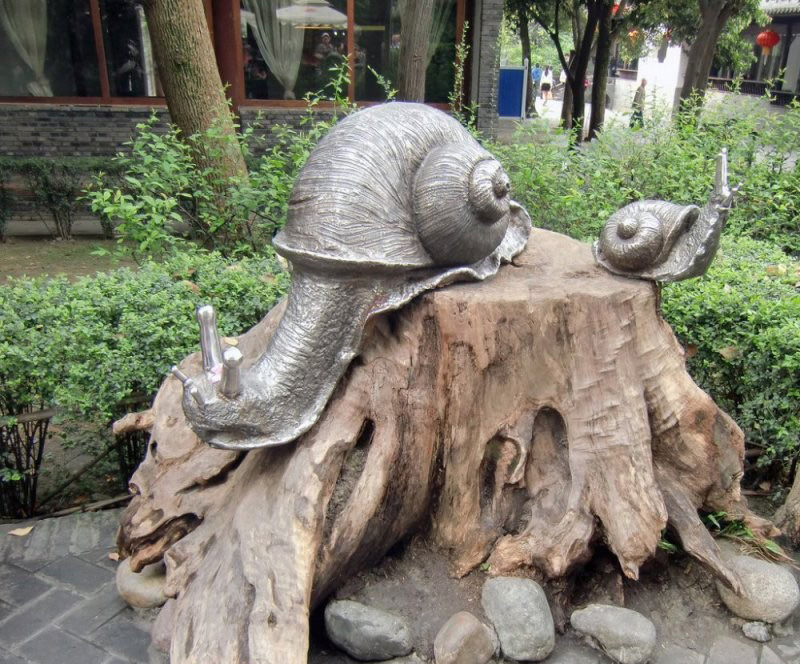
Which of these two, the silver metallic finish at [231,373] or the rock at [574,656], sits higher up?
the silver metallic finish at [231,373]

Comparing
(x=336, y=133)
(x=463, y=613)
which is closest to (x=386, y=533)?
(x=463, y=613)

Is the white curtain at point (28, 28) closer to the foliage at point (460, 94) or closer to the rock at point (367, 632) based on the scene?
the foliage at point (460, 94)

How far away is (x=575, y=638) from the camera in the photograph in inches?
105

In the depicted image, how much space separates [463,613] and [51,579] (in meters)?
1.73

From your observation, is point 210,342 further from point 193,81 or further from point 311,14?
point 311,14

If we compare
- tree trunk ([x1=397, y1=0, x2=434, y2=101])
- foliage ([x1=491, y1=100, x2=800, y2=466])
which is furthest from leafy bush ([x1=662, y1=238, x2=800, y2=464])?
tree trunk ([x1=397, y1=0, x2=434, y2=101])

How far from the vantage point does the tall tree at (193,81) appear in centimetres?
524

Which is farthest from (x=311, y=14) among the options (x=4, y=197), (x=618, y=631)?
(x=618, y=631)

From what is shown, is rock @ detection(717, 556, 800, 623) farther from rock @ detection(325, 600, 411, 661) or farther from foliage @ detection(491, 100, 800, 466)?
rock @ detection(325, 600, 411, 661)

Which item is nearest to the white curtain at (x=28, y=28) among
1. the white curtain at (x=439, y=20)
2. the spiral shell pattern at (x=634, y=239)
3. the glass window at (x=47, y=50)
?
the glass window at (x=47, y=50)

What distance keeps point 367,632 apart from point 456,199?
4.99ft

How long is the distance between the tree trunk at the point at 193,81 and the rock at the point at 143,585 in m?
2.93

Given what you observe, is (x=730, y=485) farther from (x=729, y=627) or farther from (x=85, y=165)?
(x=85, y=165)

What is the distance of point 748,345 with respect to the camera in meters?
3.39
